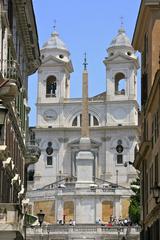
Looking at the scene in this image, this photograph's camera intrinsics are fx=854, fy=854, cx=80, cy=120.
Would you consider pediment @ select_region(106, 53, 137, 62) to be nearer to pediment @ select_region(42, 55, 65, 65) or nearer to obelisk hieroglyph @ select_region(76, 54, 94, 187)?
pediment @ select_region(42, 55, 65, 65)

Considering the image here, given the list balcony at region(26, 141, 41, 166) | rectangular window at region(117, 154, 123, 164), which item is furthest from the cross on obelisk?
balcony at region(26, 141, 41, 166)

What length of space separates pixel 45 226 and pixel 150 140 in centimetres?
5535

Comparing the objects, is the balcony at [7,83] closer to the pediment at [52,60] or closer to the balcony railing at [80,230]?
the balcony railing at [80,230]

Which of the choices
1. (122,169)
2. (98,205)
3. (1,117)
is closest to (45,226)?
(98,205)

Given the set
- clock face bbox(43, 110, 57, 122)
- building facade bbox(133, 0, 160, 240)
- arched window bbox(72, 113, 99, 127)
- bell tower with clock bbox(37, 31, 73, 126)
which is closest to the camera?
building facade bbox(133, 0, 160, 240)

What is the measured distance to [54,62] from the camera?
142 meters

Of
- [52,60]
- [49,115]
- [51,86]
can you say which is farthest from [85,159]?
[52,60]

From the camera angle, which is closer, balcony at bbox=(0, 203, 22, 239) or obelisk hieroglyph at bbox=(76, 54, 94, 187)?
balcony at bbox=(0, 203, 22, 239)

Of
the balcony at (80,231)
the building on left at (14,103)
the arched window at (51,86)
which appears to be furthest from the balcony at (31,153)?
the arched window at (51,86)

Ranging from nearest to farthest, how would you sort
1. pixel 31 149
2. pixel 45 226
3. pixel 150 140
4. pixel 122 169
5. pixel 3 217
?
pixel 3 217
pixel 150 140
pixel 31 149
pixel 45 226
pixel 122 169

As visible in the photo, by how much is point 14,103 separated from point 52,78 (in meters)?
105

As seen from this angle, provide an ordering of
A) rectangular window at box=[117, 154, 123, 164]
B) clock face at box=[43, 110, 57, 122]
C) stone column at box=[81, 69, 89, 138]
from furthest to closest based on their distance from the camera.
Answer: clock face at box=[43, 110, 57, 122] < rectangular window at box=[117, 154, 123, 164] < stone column at box=[81, 69, 89, 138]

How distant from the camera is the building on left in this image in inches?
1056

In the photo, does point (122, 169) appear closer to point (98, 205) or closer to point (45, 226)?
point (98, 205)
